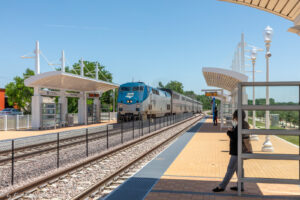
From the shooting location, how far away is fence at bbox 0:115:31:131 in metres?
23.1

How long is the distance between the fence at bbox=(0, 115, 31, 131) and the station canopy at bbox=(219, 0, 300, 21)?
21.2 meters

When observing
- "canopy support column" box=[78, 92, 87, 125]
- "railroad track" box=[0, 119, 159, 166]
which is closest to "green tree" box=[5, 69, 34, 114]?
"canopy support column" box=[78, 92, 87, 125]

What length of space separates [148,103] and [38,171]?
1863 centimetres

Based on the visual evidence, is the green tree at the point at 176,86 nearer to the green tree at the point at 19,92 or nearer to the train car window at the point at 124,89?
the green tree at the point at 19,92

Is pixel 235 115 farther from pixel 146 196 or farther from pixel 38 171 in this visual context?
pixel 38 171

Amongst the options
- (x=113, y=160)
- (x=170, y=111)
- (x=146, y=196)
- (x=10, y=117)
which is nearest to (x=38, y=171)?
(x=113, y=160)

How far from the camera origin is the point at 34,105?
74.3 ft

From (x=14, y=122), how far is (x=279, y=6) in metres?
22.1

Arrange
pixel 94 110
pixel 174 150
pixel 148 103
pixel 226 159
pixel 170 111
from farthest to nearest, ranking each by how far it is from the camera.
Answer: pixel 170 111
pixel 94 110
pixel 148 103
pixel 174 150
pixel 226 159

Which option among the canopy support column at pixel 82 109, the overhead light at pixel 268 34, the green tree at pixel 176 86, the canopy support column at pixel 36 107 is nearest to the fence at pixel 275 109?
the overhead light at pixel 268 34

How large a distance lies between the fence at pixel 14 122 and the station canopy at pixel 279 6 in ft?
69.6

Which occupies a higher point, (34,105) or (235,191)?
(34,105)

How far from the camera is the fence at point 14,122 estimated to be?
23.1 meters

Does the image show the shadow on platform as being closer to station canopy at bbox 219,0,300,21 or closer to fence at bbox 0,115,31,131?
station canopy at bbox 219,0,300,21
